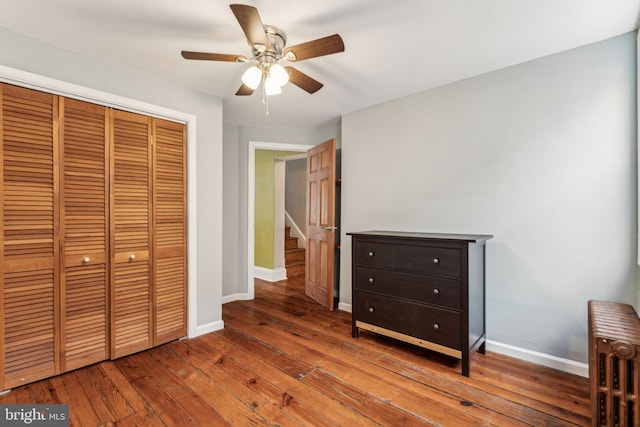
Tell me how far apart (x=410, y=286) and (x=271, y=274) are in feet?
10.00

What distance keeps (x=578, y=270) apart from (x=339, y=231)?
225cm

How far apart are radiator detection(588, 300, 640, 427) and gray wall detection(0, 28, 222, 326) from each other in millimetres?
2743

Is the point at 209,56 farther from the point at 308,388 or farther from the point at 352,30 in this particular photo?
the point at 308,388

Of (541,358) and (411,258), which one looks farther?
(411,258)

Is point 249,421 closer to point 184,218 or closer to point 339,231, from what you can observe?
point 184,218

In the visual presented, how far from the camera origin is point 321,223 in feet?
11.9

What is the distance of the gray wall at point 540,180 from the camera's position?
77.2 inches

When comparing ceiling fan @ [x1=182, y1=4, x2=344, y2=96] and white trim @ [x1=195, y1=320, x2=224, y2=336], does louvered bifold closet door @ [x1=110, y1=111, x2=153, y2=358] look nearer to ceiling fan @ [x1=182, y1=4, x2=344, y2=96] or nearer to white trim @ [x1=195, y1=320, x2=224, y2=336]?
white trim @ [x1=195, y1=320, x2=224, y2=336]

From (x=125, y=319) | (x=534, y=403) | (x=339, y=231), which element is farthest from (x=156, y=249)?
(x=534, y=403)

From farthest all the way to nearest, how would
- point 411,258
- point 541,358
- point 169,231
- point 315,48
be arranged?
1. point 169,231
2. point 411,258
3. point 541,358
4. point 315,48

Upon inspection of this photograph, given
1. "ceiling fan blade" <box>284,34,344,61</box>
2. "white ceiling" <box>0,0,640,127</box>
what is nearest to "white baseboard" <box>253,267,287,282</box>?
"white ceiling" <box>0,0,640,127</box>

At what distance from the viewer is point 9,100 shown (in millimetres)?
1852

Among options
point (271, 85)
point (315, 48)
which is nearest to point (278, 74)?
point (271, 85)

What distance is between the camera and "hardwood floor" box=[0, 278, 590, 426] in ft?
5.46
